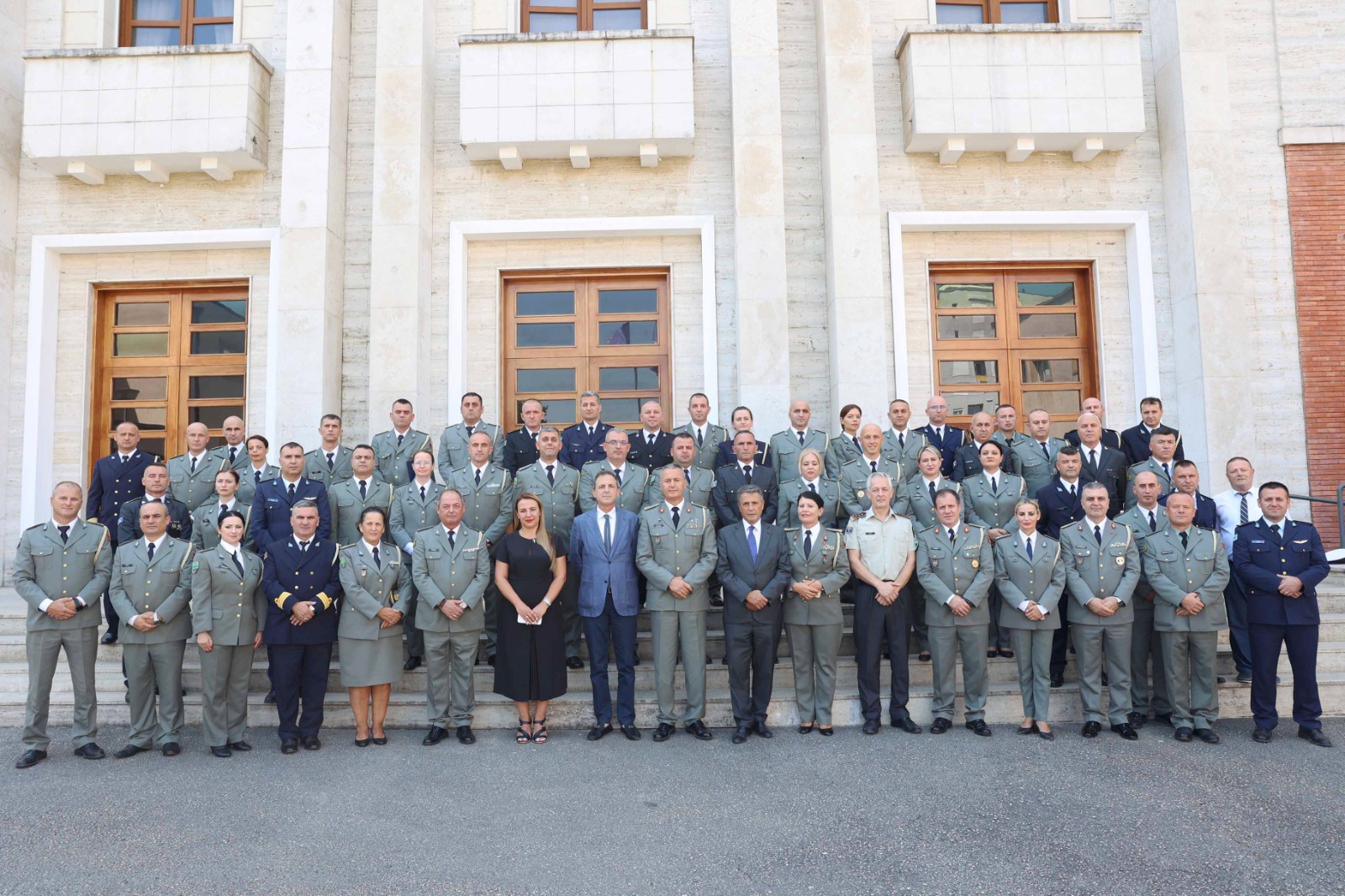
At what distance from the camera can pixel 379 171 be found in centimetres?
1030

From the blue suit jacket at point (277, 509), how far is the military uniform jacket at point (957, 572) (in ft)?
16.3

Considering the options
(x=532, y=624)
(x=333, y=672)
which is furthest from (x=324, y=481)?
(x=532, y=624)

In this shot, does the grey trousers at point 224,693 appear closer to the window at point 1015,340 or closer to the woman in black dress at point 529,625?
the woman in black dress at point 529,625

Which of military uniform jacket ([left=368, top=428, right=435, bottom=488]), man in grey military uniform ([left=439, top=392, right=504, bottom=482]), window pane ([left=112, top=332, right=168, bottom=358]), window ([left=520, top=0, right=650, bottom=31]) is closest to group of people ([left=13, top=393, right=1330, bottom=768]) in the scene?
military uniform jacket ([left=368, top=428, right=435, bottom=488])

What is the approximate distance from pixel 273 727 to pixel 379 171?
6548 millimetres

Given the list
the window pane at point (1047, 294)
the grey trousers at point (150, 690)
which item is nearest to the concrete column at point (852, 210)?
the window pane at point (1047, 294)

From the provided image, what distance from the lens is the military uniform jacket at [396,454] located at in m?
8.36

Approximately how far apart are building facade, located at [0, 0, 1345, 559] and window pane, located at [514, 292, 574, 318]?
56 millimetres

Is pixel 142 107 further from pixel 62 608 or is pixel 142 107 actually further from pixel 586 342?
pixel 62 608

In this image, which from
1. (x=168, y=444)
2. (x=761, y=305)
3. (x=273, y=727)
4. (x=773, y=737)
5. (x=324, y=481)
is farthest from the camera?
(x=168, y=444)

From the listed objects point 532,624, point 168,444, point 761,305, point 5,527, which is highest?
point 761,305

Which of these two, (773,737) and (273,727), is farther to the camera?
(273,727)

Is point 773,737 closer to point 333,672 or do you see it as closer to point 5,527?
point 333,672

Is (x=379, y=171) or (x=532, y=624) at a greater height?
(x=379, y=171)
